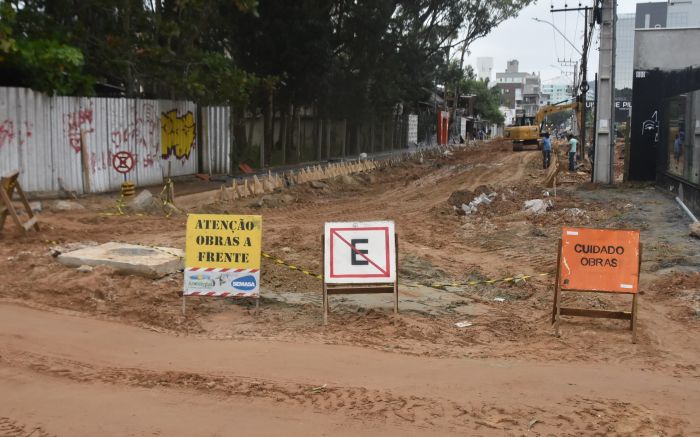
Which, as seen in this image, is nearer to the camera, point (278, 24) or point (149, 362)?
point (149, 362)

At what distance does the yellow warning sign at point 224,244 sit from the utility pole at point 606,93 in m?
19.1

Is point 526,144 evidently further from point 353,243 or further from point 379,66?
point 353,243

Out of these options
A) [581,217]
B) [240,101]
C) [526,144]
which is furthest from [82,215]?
[526,144]

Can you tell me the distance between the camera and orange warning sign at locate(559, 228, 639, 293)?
26.5 ft

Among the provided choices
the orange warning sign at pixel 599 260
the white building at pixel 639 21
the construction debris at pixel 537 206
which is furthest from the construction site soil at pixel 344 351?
the white building at pixel 639 21

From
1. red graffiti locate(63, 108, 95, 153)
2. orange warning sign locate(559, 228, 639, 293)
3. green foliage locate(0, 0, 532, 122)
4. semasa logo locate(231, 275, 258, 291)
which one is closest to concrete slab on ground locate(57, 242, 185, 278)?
semasa logo locate(231, 275, 258, 291)

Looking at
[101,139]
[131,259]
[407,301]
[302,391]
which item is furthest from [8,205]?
[302,391]

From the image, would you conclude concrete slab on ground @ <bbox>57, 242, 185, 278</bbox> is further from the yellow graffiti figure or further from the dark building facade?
the dark building facade

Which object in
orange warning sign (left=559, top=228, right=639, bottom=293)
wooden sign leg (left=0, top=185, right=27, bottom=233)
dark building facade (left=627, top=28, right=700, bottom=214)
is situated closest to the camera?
orange warning sign (left=559, top=228, right=639, bottom=293)

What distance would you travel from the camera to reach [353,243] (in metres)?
8.58

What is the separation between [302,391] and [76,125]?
14739mm

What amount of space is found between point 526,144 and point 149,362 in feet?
157

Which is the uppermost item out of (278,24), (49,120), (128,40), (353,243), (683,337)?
(278,24)

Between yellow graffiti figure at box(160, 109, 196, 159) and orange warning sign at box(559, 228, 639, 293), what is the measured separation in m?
16.5
